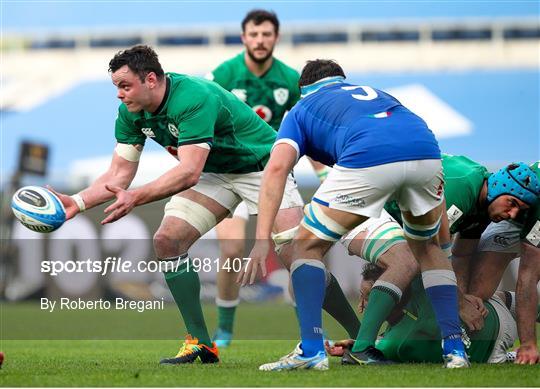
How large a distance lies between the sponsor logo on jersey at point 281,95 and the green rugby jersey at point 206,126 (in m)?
2.46

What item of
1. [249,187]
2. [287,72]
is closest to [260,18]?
[287,72]

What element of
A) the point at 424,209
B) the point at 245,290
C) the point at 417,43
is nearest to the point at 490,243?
the point at 424,209

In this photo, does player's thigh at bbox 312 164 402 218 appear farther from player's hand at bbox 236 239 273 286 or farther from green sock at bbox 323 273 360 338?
green sock at bbox 323 273 360 338

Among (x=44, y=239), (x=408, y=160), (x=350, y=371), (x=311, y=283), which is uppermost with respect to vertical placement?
(x=408, y=160)

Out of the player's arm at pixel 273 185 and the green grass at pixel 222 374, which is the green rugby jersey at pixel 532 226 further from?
the player's arm at pixel 273 185

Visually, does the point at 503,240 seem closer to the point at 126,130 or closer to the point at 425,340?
the point at 425,340

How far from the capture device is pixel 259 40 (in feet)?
32.1

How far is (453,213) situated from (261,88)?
364 centimetres

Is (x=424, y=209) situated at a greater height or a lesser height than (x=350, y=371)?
greater

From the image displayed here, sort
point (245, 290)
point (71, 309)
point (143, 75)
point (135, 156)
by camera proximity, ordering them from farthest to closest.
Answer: point (71, 309), point (245, 290), point (135, 156), point (143, 75)

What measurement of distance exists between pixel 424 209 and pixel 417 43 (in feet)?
110

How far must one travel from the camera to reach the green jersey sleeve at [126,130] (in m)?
7.10

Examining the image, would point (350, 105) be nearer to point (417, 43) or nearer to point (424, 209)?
point (424, 209)

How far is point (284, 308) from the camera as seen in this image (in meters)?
15.8
